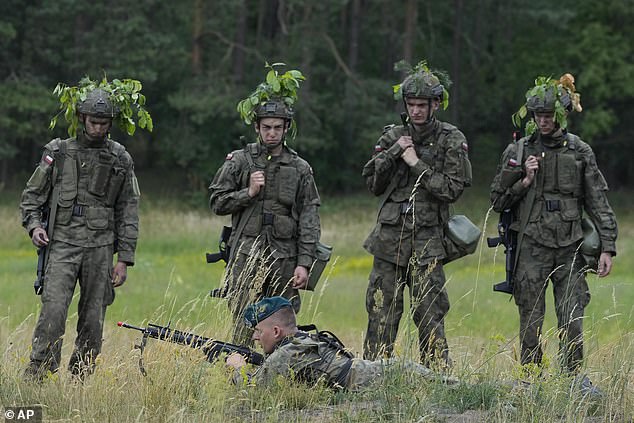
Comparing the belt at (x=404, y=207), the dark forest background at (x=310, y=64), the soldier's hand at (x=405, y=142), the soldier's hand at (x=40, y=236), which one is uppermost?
the dark forest background at (x=310, y=64)

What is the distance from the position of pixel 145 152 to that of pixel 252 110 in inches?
1702

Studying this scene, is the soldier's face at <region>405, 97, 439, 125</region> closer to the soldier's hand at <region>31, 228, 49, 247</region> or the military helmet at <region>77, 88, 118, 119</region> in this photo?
the military helmet at <region>77, 88, 118, 119</region>

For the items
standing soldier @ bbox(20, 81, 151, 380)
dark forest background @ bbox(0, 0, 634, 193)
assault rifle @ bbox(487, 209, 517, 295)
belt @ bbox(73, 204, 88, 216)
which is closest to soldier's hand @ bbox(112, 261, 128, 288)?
standing soldier @ bbox(20, 81, 151, 380)

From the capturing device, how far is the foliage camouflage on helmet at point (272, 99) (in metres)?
8.78

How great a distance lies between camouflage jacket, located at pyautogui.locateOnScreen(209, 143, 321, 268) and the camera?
8922 millimetres

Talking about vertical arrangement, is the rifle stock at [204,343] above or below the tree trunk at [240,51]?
below

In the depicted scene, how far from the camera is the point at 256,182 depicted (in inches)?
344

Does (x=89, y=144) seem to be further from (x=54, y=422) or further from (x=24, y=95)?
(x=24, y=95)

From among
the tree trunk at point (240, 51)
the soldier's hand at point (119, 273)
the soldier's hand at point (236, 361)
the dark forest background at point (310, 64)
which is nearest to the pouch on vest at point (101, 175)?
the soldier's hand at point (119, 273)

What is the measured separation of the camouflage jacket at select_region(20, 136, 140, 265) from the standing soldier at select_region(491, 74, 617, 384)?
2976 millimetres

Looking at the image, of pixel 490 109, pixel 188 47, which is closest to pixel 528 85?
pixel 490 109

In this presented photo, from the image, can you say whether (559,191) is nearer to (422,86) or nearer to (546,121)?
(546,121)

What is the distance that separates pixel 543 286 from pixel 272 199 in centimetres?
221

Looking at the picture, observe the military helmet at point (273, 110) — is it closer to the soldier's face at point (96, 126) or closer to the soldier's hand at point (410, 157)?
the soldier's hand at point (410, 157)
